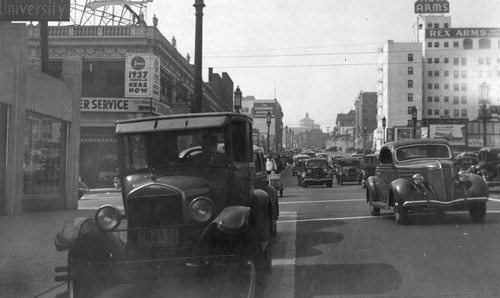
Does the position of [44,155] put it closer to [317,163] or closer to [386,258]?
[386,258]

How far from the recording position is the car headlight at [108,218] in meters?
5.68

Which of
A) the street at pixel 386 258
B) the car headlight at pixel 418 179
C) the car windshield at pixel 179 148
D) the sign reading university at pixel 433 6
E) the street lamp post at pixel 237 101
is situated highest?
the sign reading university at pixel 433 6

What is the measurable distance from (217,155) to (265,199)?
51.9 inches

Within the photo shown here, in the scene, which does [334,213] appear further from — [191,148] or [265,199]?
[191,148]

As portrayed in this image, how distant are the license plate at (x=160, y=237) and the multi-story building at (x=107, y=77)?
2608cm

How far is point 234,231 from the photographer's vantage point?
5.41 meters

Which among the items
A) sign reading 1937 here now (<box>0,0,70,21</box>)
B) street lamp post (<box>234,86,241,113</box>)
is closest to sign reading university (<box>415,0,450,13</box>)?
street lamp post (<box>234,86,241,113</box>)

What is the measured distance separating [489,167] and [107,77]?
72.4 ft

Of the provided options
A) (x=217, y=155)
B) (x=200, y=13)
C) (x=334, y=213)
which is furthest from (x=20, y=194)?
(x=217, y=155)

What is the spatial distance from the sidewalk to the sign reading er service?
19875 millimetres

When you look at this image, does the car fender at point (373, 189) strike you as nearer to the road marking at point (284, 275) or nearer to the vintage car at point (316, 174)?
the road marking at point (284, 275)

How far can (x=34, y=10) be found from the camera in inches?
551

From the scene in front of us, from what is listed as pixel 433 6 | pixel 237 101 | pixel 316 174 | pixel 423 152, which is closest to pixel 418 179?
pixel 423 152

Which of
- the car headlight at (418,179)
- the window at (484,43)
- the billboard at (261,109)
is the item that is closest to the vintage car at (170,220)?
the car headlight at (418,179)
